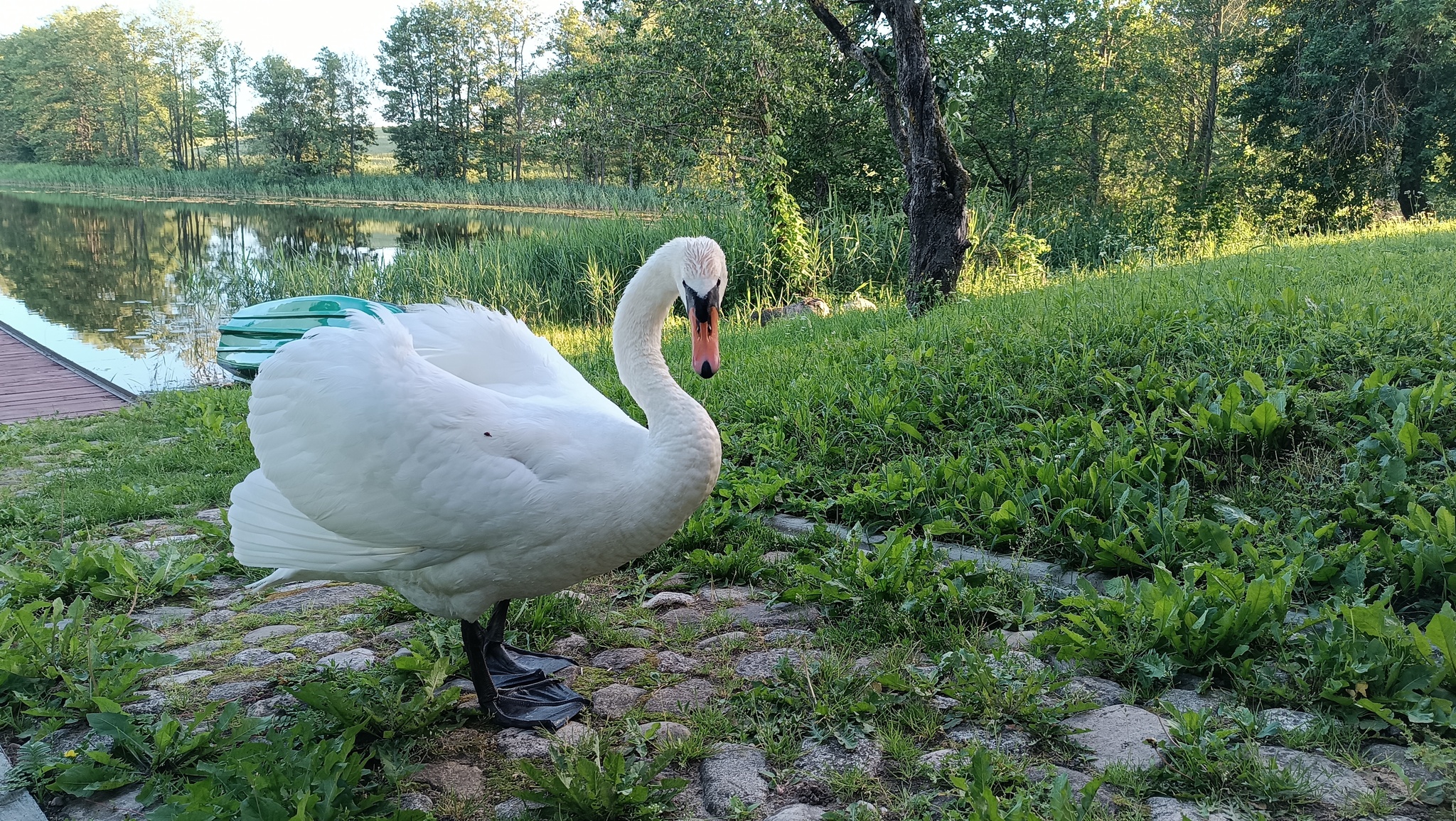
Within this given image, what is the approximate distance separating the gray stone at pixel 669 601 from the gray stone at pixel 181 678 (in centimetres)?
168

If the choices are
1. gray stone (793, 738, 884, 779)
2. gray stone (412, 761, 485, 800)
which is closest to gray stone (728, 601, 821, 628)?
gray stone (793, 738, 884, 779)

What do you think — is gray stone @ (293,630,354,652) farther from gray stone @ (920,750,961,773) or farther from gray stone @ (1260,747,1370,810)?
gray stone @ (1260,747,1370,810)

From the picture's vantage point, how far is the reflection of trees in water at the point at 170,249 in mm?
14148

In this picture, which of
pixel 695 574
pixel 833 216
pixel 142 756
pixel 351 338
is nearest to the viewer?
pixel 142 756

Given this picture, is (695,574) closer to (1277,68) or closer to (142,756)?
(142,756)

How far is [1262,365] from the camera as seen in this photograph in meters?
4.61

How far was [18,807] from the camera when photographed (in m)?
2.38

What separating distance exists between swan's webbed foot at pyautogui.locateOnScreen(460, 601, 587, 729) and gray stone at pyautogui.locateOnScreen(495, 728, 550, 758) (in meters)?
0.03

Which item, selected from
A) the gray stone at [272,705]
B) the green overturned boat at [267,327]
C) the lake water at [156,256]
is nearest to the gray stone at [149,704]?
the gray stone at [272,705]

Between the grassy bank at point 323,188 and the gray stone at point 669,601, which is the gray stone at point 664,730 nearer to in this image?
the gray stone at point 669,601

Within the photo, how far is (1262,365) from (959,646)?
2.81 metres

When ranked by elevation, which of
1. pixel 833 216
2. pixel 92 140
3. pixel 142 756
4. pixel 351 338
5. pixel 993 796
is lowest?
pixel 142 756

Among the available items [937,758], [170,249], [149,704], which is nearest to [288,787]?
[149,704]

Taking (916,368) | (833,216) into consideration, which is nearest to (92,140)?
(833,216)
